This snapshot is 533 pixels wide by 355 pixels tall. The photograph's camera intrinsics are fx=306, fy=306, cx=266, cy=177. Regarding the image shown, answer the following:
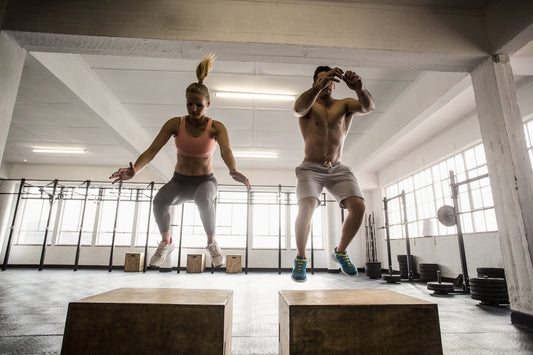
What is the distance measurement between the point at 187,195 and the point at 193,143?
389 millimetres

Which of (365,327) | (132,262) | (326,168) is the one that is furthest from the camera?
(132,262)

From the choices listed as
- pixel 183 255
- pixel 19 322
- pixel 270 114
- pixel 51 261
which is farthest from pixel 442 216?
pixel 51 261

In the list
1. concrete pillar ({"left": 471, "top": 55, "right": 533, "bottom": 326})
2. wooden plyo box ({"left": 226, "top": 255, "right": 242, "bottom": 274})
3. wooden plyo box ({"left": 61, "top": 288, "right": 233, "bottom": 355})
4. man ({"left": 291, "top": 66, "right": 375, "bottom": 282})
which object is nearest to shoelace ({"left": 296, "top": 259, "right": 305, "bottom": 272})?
man ({"left": 291, "top": 66, "right": 375, "bottom": 282})

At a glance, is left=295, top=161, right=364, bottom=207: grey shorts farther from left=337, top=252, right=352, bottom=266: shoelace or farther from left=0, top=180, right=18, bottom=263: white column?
left=0, top=180, right=18, bottom=263: white column

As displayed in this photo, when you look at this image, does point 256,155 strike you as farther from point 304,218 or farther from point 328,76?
point 328,76

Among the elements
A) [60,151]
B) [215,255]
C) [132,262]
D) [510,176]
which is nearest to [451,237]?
[510,176]

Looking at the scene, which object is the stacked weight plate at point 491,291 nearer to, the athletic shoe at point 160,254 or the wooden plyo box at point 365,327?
the wooden plyo box at point 365,327

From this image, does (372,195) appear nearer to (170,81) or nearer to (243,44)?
(170,81)

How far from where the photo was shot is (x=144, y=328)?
1476 mm

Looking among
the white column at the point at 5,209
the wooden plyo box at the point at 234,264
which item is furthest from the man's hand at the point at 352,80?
Result: the white column at the point at 5,209

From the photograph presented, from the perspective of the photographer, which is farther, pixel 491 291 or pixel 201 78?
pixel 491 291

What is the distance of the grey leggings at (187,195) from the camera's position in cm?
215

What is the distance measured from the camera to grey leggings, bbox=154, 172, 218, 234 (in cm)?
215

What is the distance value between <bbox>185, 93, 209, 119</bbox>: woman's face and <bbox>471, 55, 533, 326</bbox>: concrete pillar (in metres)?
2.71
